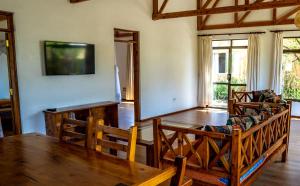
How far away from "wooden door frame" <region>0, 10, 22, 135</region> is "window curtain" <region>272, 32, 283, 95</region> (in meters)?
6.43

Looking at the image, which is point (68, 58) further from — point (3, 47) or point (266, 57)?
point (266, 57)

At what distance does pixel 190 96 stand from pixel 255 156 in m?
5.94

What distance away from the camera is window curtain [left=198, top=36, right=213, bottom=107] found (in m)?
8.82

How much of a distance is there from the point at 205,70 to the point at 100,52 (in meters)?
4.09

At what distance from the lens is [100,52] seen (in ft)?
19.5

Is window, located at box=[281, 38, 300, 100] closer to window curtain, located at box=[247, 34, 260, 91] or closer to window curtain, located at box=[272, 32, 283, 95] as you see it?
window curtain, located at box=[272, 32, 283, 95]

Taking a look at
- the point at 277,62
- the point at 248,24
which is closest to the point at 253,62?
the point at 277,62

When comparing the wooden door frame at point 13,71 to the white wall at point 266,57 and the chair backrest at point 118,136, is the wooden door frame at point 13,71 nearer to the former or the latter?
the chair backrest at point 118,136

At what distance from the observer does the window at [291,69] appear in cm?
761

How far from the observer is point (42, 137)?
2391 millimetres

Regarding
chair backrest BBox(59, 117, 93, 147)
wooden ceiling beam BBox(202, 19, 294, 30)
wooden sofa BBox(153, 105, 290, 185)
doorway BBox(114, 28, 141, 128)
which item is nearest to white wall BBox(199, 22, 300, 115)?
wooden ceiling beam BBox(202, 19, 294, 30)

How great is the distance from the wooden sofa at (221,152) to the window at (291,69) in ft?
16.8

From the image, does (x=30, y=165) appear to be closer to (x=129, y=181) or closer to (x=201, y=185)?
(x=129, y=181)

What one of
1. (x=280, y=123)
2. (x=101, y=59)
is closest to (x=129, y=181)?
(x=280, y=123)
